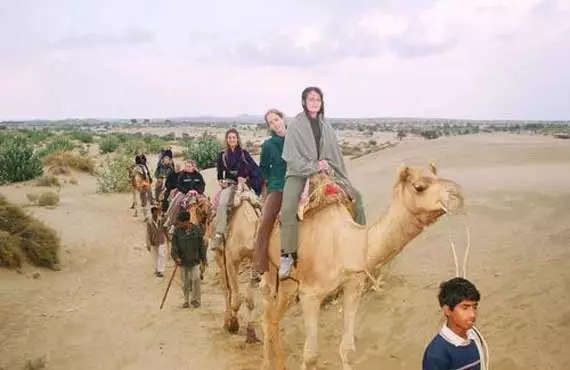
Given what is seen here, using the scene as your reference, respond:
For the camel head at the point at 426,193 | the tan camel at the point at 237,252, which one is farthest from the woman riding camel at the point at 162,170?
the camel head at the point at 426,193

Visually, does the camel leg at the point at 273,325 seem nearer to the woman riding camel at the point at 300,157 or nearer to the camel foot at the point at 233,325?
the woman riding camel at the point at 300,157

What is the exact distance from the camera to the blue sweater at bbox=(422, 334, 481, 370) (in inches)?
135

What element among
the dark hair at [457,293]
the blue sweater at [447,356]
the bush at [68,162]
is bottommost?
the bush at [68,162]

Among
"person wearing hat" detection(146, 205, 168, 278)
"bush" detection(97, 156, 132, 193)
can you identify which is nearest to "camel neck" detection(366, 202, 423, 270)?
"person wearing hat" detection(146, 205, 168, 278)

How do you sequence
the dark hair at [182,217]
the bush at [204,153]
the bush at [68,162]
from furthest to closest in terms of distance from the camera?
the bush at [204,153] < the bush at [68,162] < the dark hair at [182,217]

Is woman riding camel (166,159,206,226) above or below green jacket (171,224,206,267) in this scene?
above

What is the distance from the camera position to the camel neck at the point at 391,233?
188 inches

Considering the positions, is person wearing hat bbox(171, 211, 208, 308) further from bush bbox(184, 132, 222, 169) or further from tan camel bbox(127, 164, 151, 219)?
bush bbox(184, 132, 222, 169)

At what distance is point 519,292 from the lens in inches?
275

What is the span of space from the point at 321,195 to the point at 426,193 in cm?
136

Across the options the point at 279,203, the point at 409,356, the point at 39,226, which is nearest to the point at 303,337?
the point at 409,356

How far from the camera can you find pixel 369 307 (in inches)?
319

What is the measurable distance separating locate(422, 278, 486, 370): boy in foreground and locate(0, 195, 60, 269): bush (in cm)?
927

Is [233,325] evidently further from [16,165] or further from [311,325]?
[16,165]
